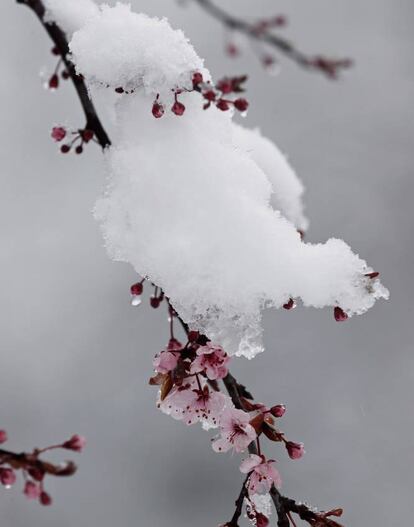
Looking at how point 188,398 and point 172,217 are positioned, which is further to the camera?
point 188,398

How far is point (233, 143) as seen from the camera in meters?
2.00

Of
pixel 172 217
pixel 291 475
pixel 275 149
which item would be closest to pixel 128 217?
pixel 172 217

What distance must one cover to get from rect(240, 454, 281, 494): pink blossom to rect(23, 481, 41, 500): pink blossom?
2.29ft

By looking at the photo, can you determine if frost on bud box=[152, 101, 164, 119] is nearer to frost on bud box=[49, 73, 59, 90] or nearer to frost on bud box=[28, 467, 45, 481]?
frost on bud box=[49, 73, 59, 90]

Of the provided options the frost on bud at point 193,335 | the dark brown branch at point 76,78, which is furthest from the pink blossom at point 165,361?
the dark brown branch at point 76,78

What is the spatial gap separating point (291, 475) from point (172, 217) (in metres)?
16.5

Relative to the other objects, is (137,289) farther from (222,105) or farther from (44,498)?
(44,498)

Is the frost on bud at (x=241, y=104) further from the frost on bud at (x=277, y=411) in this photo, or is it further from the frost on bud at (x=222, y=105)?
the frost on bud at (x=277, y=411)

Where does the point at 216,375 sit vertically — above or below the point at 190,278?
below

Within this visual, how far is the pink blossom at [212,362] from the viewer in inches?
72.0

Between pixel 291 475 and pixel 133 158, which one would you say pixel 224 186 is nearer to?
pixel 133 158

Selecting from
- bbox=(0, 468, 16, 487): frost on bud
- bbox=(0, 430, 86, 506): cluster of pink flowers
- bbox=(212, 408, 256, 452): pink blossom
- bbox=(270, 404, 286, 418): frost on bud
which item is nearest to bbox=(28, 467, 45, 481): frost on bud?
bbox=(0, 430, 86, 506): cluster of pink flowers

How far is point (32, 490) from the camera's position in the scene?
1.52 meters

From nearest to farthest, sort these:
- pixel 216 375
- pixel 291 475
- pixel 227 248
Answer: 1. pixel 227 248
2. pixel 216 375
3. pixel 291 475
